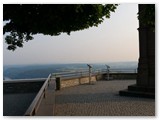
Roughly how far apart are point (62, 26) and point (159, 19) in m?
2.32

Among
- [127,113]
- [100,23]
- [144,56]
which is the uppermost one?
[100,23]

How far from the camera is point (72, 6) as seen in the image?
7.91 metres

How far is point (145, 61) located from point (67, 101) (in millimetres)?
3617

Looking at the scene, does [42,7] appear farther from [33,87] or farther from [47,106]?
[33,87]

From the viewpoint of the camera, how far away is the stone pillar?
13.7 m

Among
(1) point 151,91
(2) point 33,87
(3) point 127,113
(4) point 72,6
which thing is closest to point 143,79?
(1) point 151,91

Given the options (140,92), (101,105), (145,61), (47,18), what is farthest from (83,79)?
(47,18)

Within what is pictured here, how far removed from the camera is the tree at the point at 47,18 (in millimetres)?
7977

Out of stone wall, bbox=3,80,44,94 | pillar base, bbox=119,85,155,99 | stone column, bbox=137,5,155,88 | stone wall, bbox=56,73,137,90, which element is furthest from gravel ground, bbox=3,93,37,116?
stone column, bbox=137,5,155,88

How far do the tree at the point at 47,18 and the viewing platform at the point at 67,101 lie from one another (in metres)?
1.63

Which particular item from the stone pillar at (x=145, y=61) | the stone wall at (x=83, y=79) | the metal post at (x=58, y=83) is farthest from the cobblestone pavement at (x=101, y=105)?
the stone wall at (x=83, y=79)

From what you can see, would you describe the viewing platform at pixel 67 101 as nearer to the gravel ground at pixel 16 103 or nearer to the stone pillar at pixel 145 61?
the gravel ground at pixel 16 103

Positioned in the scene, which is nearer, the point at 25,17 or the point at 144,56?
the point at 25,17

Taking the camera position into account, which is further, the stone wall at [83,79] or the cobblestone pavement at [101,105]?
the stone wall at [83,79]
